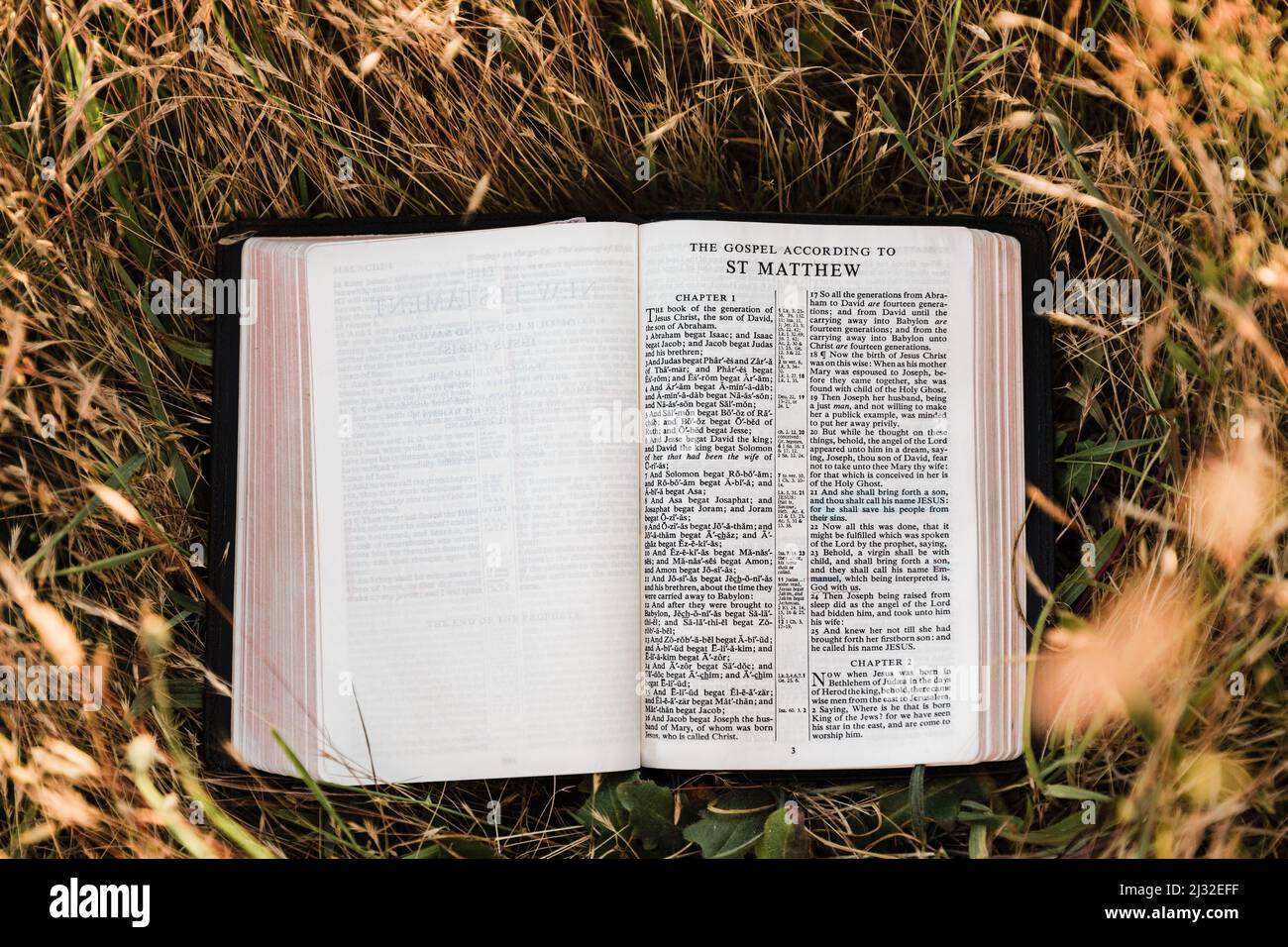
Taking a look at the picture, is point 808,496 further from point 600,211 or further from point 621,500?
point 600,211

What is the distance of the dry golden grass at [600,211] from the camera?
1040 mm

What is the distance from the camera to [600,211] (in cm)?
106

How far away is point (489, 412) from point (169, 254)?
1.49 feet

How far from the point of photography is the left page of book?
101cm

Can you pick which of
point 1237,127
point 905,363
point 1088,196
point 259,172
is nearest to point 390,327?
point 259,172

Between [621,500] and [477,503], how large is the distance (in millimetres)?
164

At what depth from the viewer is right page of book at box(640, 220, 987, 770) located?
1.01m

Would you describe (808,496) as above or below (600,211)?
below

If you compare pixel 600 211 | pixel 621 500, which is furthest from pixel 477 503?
pixel 600 211

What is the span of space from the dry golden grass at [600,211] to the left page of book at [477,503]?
9 centimetres

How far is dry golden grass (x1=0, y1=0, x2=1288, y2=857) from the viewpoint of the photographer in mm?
1040

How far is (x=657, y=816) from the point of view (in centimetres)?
101
